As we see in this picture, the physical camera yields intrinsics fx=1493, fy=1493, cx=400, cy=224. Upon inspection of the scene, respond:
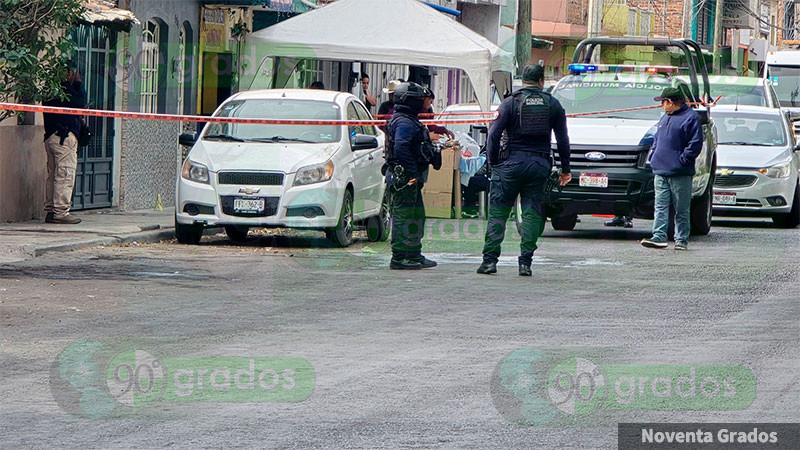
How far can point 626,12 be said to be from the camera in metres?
52.2

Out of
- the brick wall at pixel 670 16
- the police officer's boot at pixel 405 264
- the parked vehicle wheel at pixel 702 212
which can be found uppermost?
the brick wall at pixel 670 16

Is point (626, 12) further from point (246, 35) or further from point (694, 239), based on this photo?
point (694, 239)

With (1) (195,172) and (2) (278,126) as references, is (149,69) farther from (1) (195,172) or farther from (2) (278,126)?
(1) (195,172)

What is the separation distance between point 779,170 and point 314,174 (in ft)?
26.2

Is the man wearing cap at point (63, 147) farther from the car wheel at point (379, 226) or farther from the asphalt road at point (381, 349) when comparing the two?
the car wheel at point (379, 226)

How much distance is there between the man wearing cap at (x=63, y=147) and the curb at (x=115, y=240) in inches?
42.4

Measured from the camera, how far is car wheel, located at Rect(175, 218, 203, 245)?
52.1 ft

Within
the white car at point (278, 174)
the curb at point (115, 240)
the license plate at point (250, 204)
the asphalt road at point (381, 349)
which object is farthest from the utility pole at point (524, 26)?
the asphalt road at point (381, 349)

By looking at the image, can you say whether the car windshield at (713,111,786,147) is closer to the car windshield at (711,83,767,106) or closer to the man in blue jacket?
the car windshield at (711,83,767,106)

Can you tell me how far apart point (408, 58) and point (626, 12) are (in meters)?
32.4

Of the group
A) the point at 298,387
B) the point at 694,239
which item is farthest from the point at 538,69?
the point at 298,387

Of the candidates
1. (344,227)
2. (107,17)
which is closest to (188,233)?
(344,227)

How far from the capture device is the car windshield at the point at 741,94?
2498 centimetres

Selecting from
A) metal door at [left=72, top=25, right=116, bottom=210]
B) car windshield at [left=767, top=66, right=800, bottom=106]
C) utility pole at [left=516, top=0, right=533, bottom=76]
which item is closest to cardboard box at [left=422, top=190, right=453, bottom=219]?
metal door at [left=72, top=25, right=116, bottom=210]
